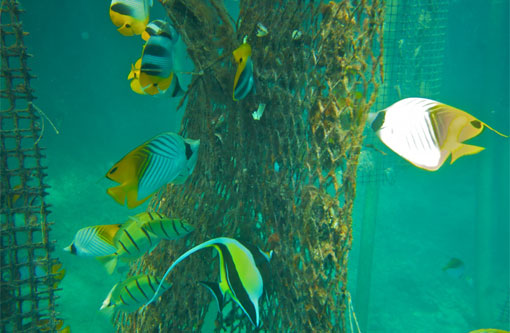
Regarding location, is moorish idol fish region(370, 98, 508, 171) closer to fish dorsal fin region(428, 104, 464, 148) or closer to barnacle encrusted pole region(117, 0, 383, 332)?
fish dorsal fin region(428, 104, 464, 148)

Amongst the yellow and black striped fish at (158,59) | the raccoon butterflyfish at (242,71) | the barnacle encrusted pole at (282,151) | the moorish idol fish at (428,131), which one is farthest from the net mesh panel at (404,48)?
the yellow and black striped fish at (158,59)

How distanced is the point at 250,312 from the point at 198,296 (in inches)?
38.9

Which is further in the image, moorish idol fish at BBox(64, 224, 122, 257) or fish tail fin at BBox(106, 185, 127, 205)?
moorish idol fish at BBox(64, 224, 122, 257)

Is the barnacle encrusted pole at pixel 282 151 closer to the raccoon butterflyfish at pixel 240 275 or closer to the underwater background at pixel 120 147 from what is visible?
the raccoon butterflyfish at pixel 240 275

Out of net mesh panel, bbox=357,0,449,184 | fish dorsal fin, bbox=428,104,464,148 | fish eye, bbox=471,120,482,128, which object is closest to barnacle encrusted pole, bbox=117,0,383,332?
fish dorsal fin, bbox=428,104,464,148

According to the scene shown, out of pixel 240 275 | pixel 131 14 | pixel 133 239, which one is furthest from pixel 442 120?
pixel 131 14

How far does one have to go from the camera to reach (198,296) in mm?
2234

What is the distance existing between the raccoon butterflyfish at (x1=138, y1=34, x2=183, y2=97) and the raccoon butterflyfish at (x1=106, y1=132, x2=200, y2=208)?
1.74ft

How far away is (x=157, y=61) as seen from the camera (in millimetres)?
1861

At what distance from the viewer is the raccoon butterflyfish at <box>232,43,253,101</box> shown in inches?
69.6

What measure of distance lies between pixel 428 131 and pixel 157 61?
1.66 meters

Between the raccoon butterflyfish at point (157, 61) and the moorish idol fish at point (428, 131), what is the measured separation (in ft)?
4.70

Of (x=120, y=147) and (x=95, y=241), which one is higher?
(x=120, y=147)

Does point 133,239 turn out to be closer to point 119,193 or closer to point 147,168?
point 119,193
